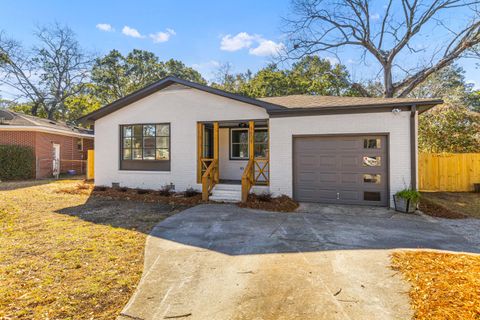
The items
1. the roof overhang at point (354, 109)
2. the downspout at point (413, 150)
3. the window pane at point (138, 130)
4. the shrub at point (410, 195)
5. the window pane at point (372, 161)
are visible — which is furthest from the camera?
the window pane at point (138, 130)

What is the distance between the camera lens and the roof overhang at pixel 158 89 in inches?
358

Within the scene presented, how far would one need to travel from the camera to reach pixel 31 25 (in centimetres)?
2569

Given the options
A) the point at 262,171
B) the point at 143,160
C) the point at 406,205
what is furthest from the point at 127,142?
the point at 406,205

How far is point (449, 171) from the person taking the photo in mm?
11477

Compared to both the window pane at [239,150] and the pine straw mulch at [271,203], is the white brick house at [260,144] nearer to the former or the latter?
the window pane at [239,150]

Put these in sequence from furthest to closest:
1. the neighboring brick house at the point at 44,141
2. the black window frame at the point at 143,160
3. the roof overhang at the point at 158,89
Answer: the neighboring brick house at the point at 44,141, the black window frame at the point at 143,160, the roof overhang at the point at 158,89

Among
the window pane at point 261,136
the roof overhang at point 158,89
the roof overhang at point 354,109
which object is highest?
the roof overhang at point 158,89

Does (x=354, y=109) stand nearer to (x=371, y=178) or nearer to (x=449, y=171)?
(x=371, y=178)

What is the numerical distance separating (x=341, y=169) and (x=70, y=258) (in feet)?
24.0

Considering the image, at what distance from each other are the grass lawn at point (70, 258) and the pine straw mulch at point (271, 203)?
95.3 inches

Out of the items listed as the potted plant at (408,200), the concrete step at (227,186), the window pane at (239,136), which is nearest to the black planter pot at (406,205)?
the potted plant at (408,200)

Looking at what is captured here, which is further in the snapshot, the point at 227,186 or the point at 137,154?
the point at 137,154

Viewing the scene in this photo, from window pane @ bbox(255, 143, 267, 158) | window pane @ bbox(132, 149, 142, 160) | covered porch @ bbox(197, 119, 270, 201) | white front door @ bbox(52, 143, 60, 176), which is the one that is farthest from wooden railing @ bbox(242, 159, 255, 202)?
white front door @ bbox(52, 143, 60, 176)

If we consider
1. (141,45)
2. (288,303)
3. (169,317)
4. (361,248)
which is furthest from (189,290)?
(141,45)
